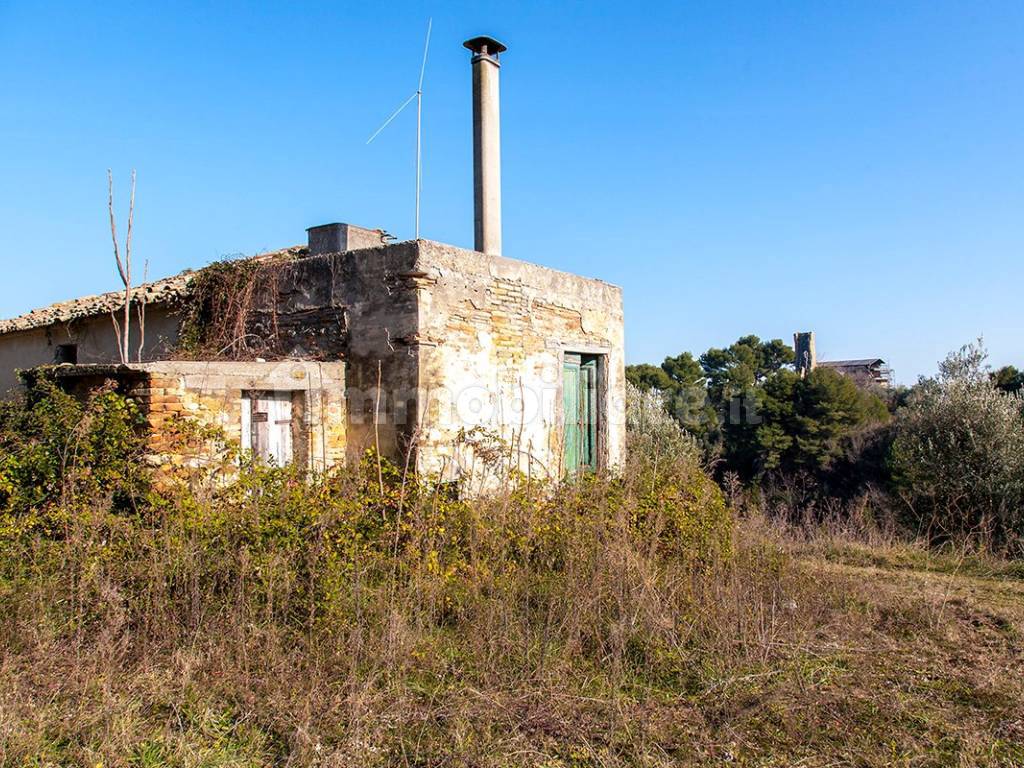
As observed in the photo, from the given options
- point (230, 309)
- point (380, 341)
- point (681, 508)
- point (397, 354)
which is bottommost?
point (681, 508)

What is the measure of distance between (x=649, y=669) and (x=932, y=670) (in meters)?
1.99

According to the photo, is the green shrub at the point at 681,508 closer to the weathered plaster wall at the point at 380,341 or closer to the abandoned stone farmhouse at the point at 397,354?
the abandoned stone farmhouse at the point at 397,354

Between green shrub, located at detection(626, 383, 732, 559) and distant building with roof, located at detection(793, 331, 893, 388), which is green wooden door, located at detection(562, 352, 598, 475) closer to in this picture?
green shrub, located at detection(626, 383, 732, 559)

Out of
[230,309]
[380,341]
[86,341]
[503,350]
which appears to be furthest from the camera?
[86,341]

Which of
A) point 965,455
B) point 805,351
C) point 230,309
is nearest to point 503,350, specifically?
point 230,309

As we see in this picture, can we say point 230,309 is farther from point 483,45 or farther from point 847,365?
point 847,365

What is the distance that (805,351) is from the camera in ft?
105

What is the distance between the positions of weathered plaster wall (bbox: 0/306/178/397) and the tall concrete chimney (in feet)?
13.5

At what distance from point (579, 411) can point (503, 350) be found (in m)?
1.79

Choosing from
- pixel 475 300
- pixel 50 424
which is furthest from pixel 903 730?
pixel 50 424

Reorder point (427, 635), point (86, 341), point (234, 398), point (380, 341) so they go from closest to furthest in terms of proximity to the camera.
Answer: point (427, 635) < point (234, 398) < point (380, 341) < point (86, 341)

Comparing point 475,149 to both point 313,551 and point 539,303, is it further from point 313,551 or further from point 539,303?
point 313,551

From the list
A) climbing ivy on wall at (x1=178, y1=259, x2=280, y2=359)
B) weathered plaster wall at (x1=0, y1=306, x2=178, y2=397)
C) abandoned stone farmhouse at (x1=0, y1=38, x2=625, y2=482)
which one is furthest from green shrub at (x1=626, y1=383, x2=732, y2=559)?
weathered plaster wall at (x1=0, y1=306, x2=178, y2=397)

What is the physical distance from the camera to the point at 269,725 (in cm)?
387
